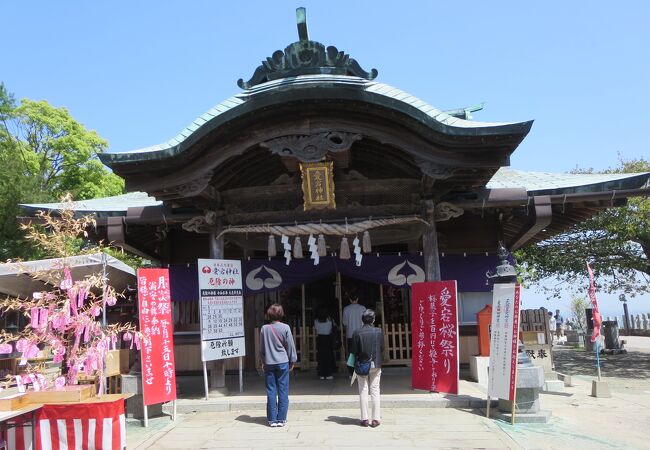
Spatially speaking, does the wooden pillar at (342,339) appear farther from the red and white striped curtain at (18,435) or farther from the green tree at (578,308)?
the green tree at (578,308)

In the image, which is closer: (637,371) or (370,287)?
(370,287)

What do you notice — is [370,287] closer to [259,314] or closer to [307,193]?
[259,314]

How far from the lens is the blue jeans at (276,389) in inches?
263

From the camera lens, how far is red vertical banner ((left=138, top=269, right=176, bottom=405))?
23.0 feet

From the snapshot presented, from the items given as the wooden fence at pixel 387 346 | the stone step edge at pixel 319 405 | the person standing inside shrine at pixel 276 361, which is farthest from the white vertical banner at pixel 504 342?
the wooden fence at pixel 387 346

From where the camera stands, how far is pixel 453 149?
7859mm

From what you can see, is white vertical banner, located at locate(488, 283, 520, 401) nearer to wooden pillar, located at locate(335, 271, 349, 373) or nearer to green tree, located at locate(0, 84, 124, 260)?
wooden pillar, located at locate(335, 271, 349, 373)

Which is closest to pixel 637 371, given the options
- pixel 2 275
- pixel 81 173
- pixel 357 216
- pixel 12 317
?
pixel 357 216

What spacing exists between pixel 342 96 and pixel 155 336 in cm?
461

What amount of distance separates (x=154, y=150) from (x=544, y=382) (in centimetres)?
864

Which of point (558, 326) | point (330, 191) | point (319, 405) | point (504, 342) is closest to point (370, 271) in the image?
point (330, 191)

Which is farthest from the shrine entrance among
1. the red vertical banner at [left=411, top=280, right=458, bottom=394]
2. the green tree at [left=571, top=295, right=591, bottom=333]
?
the green tree at [left=571, top=295, right=591, bottom=333]

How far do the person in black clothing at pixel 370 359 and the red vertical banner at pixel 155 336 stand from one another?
A: 9.38ft

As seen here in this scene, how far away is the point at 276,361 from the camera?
667 centimetres
